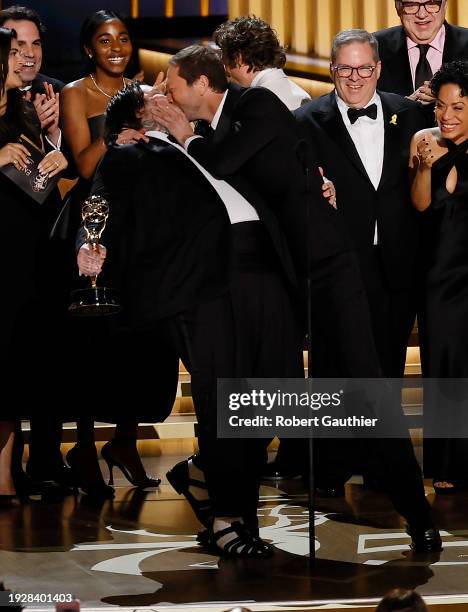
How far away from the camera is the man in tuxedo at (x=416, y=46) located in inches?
175

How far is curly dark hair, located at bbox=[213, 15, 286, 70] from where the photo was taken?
167 inches

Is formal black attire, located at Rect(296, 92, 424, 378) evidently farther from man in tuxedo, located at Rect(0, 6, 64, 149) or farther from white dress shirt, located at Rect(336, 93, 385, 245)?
man in tuxedo, located at Rect(0, 6, 64, 149)

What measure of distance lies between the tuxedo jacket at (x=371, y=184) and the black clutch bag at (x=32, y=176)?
0.90m

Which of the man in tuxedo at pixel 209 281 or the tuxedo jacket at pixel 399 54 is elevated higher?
the tuxedo jacket at pixel 399 54

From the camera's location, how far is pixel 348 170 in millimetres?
4176

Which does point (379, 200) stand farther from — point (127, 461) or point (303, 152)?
point (127, 461)

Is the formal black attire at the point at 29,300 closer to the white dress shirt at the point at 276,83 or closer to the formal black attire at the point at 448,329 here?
the white dress shirt at the point at 276,83

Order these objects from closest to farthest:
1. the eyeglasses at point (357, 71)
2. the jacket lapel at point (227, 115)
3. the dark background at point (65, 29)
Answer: the jacket lapel at point (227, 115), the eyeglasses at point (357, 71), the dark background at point (65, 29)

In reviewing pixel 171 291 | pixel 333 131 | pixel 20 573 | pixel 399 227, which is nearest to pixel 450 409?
pixel 399 227

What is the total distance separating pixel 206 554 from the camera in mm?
3494

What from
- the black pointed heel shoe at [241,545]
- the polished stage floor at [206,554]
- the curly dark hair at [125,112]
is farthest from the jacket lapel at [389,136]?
the black pointed heel shoe at [241,545]

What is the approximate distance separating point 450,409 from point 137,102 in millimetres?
1590

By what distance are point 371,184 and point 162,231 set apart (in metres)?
0.91

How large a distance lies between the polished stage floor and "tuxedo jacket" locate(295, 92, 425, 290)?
32.8 inches
